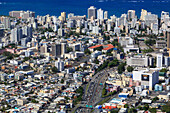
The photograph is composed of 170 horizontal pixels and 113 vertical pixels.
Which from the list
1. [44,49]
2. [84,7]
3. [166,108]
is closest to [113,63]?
[44,49]

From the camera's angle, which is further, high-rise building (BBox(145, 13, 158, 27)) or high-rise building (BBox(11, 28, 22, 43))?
high-rise building (BBox(145, 13, 158, 27))

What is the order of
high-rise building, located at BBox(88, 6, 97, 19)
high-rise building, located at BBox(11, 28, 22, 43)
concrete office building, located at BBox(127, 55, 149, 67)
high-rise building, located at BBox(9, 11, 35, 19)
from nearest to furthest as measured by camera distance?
concrete office building, located at BBox(127, 55, 149, 67)
high-rise building, located at BBox(11, 28, 22, 43)
high-rise building, located at BBox(9, 11, 35, 19)
high-rise building, located at BBox(88, 6, 97, 19)

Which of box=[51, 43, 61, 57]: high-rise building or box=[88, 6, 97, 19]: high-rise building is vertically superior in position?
box=[88, 6, 97, 19]: high-rise building

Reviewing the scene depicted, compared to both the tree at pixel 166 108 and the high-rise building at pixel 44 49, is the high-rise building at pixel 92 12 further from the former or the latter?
the tree at pixel 166 108

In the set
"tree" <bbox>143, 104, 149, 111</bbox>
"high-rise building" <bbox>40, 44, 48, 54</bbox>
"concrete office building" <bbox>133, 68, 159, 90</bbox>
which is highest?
"high-rise building" <bbox>40, 44, 48, 54</bbox>

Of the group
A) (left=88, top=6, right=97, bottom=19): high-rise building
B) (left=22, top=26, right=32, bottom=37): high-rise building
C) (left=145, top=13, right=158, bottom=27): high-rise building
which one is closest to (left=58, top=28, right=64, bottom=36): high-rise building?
(left=22, top=26, right=32, bottom=37): high-rise building

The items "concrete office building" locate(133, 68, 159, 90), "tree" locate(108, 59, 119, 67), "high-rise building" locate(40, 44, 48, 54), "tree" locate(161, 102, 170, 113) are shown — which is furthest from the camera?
"high-rise building" locate(40, 44, 48, 54)

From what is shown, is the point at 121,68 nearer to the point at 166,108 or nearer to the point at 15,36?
the point at 166,108

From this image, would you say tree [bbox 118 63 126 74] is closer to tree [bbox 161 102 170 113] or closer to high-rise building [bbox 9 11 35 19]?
tree [bbox 161 102 170 113]

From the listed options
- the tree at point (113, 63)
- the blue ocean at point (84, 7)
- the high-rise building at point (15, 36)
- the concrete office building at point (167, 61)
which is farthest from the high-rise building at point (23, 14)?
the concrete office building at point (167, 61)

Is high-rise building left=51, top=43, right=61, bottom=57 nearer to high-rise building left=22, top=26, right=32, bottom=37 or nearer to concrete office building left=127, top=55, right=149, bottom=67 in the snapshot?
concrete office building left=127, top=55, right=149, bottom=67
